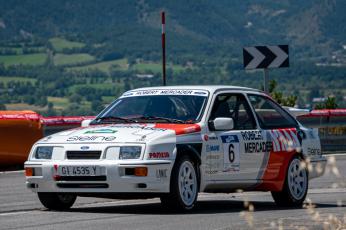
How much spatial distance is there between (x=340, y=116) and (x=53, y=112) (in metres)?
113

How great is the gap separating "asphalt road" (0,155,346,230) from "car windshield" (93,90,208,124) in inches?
38.0

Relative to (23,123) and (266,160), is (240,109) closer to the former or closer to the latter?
(266,160)

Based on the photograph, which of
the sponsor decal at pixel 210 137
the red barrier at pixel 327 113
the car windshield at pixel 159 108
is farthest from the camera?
the red barrier at pixel 327 113

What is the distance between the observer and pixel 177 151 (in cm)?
1324

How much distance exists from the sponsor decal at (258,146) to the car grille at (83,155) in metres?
2.03

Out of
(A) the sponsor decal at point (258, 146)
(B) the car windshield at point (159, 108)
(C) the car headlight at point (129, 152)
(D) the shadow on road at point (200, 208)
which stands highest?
(B) the car windshield at point (159, 108)

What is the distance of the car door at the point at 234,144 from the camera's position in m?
13.9

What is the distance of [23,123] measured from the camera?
73.6 ft

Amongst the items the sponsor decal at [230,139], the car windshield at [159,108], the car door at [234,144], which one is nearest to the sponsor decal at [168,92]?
the car windshield at [159,108]

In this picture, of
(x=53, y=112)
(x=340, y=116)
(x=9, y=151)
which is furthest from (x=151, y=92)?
(x=53, y=112)

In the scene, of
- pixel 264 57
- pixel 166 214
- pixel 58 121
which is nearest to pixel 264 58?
pixel 264 57

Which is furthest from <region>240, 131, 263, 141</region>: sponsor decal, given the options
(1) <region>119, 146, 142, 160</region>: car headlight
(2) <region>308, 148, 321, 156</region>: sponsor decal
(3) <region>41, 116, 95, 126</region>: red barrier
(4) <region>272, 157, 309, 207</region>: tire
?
(3) <region>41, 116, 95, 126</region>: red barrier

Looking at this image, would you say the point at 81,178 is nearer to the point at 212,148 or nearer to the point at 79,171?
the point at 79,171

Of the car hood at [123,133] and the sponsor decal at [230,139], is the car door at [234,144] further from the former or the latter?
the car hood at [123,133]
